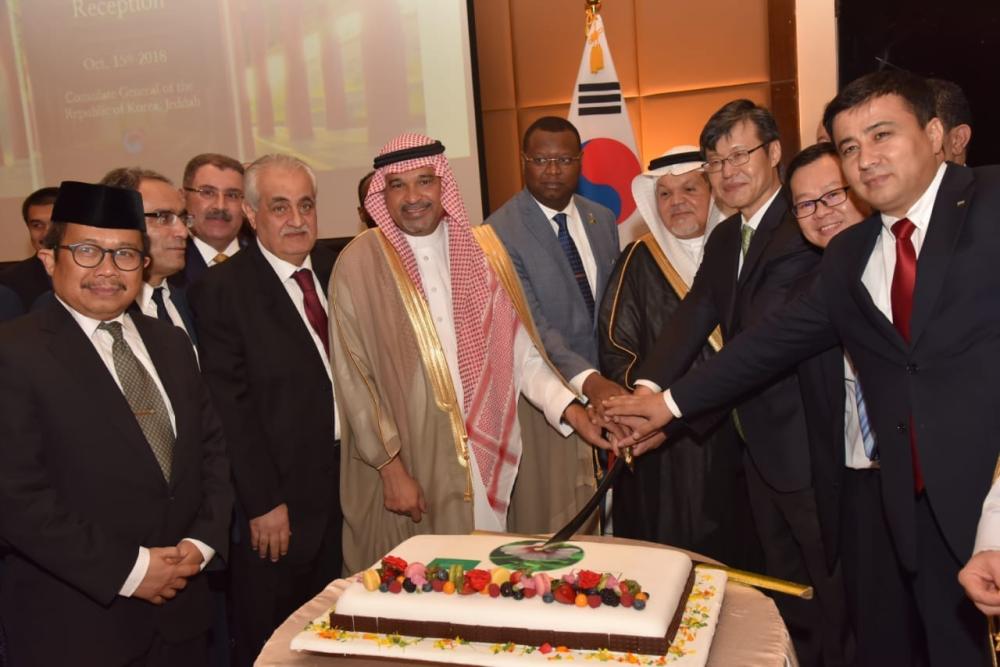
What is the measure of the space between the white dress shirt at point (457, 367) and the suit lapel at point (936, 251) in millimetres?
1266

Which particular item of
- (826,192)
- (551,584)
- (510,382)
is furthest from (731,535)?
(551,584)

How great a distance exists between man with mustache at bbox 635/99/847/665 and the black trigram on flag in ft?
8.63

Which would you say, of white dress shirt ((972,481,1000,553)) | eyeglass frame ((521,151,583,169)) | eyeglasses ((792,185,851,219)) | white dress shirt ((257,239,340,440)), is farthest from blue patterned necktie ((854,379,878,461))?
eyeglass frame ((521,151,583,169))

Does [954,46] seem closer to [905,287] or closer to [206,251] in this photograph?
[905,287]

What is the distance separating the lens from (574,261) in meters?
3.79

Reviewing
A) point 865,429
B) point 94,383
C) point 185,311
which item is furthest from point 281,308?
point 865,429

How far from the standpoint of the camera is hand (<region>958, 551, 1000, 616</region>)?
5.36 ft

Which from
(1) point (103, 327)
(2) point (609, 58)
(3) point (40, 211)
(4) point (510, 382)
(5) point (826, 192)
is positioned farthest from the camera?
(2) point (609, 58)

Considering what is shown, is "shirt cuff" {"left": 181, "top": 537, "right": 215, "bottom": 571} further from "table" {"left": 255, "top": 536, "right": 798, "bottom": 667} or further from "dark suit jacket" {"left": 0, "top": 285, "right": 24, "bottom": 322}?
"dark suit jacket" {"left": 0, "top": 285, "right": 24, "bottom": 322}

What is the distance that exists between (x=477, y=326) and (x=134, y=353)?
1.12m

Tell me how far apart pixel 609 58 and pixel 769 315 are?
336cm

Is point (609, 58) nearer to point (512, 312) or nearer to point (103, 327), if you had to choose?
point (512, 312)

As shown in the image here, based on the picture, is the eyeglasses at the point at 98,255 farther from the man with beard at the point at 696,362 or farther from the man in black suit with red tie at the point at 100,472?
the man with beard at the point at 696,362

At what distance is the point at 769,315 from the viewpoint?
266 cm
